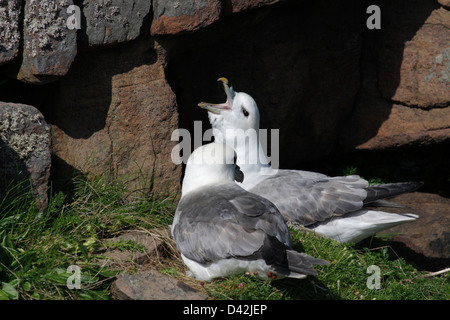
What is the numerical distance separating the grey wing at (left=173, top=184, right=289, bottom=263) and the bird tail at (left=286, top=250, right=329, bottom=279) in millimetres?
179

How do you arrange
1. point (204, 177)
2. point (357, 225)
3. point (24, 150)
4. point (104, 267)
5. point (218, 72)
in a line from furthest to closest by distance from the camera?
point (218, 72), point (357, 225), point (204, 177), point (24, 150), point (104, 267)

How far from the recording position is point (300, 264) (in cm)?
335

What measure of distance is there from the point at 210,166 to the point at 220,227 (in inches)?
25.5

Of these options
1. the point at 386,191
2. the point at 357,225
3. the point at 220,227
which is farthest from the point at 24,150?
the point at 386,191

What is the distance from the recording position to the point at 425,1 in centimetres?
581

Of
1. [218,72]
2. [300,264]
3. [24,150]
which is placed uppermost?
[218,72]

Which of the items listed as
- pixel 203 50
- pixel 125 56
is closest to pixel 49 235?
pixel 125 56

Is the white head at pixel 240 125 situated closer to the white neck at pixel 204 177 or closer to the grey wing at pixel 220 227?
the white neck at pixel 204 177

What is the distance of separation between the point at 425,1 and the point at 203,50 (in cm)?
213

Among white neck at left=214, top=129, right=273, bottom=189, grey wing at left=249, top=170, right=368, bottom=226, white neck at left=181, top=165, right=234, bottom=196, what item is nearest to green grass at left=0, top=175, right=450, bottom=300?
grey wing at left=249, top=170, right=368, bottom=226

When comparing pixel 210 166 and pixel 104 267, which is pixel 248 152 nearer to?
pixel 210 166

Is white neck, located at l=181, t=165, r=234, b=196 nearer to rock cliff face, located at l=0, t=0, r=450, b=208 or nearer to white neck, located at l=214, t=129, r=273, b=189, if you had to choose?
rock cliff face, located at l=0, t=0, r=450, b=208

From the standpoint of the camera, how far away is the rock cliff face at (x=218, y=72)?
4.42 metres
